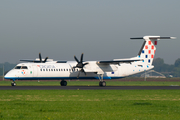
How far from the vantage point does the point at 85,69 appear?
45.6m

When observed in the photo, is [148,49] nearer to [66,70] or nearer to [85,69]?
[85,69]

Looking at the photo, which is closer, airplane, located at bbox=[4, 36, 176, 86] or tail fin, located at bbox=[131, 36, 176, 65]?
airplane, located at bbox=[4, 36, 176, 86]

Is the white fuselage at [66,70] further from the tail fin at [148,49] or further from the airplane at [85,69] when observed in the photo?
the tail fin at [148,49]

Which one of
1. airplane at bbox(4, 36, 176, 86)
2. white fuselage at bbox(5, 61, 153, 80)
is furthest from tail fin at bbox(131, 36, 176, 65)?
white fuselage at bbox(5, 61, 153, 80)

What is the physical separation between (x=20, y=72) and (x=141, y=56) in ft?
69.6

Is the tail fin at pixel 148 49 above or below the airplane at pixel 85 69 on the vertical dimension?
above

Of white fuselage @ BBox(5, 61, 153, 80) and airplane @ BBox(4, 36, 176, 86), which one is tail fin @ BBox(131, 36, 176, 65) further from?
white fuselage @ BBox(5, 61, 153, 80)

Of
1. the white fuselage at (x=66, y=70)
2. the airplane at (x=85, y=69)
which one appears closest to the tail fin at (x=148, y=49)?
the airplane at (x=85, y=69)

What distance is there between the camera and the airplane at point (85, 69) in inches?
1682

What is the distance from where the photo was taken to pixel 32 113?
51.4 ft

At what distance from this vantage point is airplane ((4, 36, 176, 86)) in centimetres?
4272

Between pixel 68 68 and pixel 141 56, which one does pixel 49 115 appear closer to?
pixel 68 68

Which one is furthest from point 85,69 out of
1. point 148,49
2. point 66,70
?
point 148,49

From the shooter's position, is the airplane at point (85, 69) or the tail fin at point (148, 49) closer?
the airplane at point (85, 69)
